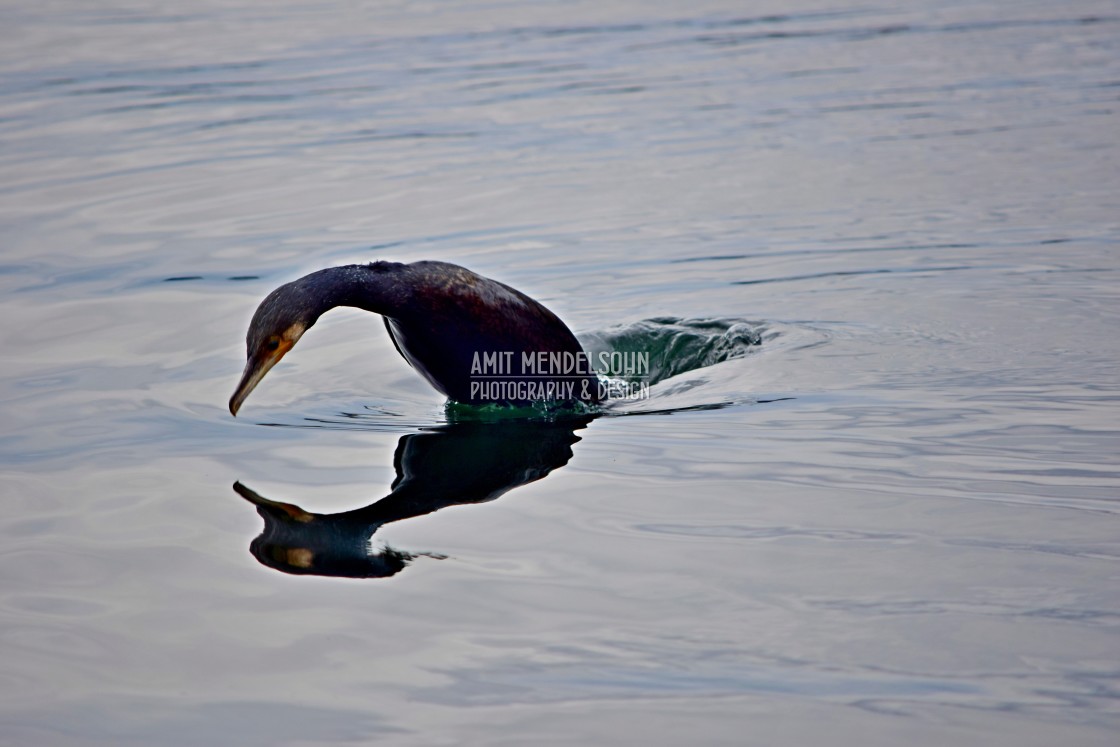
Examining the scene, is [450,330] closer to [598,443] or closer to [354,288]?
[354,288]

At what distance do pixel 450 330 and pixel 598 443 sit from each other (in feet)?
2.62

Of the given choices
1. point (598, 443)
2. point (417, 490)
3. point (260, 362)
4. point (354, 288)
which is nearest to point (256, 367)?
point (260, 362)

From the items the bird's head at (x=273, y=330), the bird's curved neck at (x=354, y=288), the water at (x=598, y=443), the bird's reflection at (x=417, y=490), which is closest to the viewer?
the water at (x=598, y=443)

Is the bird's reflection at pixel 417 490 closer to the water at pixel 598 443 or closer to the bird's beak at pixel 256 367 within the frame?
the water at pixel 598 443

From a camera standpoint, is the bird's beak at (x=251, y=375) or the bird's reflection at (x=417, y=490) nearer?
the bird's reflection at (x=417, y=490)

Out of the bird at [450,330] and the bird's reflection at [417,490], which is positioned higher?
the bird at [450,330]

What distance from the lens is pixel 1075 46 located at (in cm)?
1675

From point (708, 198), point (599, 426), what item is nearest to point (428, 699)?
point (599, 426)

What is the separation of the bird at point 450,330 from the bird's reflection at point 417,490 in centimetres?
22

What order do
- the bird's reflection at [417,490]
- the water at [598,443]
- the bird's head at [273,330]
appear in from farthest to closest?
1. the bird's head at [273,330]
2. the bird's reflection at [417,490]
3. the water at [598,443]

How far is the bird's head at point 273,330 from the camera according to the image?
204 inches

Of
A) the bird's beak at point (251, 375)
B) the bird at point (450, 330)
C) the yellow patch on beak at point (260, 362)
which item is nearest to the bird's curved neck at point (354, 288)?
the bird at point (450, 330)

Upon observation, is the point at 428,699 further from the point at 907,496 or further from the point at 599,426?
the point at 599,426

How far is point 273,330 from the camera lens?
5168mm
